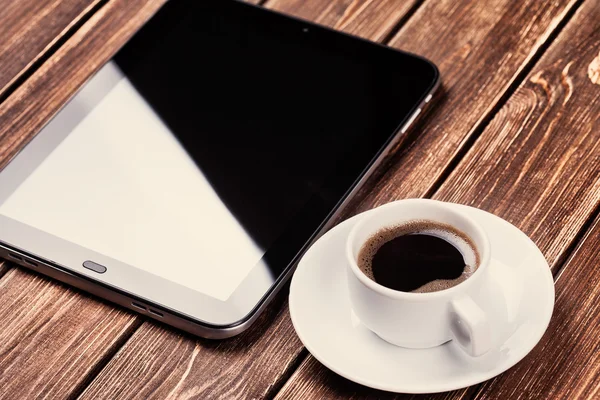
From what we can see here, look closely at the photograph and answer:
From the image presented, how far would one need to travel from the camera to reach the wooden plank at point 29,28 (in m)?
A: 1.01

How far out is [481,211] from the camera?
74 cm

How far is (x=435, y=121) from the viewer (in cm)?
87

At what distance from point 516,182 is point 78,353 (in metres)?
0.49

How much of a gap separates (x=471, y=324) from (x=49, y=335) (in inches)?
16.5

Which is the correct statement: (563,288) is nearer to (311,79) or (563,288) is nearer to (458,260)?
(458,260)

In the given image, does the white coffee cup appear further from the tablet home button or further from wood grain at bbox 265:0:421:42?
wood grain at bbox 265:0:421:42

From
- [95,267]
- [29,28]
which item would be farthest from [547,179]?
[29,28]

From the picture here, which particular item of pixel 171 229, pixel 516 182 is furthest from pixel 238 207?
pixel 516 182

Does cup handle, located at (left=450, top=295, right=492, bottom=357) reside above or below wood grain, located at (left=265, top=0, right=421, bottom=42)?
below

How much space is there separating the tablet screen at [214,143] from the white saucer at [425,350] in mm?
44

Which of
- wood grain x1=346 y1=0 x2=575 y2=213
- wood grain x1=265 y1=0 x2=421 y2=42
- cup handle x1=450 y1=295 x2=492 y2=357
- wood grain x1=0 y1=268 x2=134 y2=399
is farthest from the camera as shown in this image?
wood grain x1=265 y1=0 x2=421 y2=42

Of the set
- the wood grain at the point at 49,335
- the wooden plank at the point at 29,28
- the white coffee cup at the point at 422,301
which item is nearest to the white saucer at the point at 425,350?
the white coffee cup at the point at 422,301

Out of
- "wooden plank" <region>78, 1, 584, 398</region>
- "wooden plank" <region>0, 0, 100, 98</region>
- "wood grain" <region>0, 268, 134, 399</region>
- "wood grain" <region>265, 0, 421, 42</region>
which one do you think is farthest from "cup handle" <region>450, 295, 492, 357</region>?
"wooden plank" <region>0, 0, 100, 98</region>

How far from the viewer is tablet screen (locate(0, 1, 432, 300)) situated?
0.76 meters
